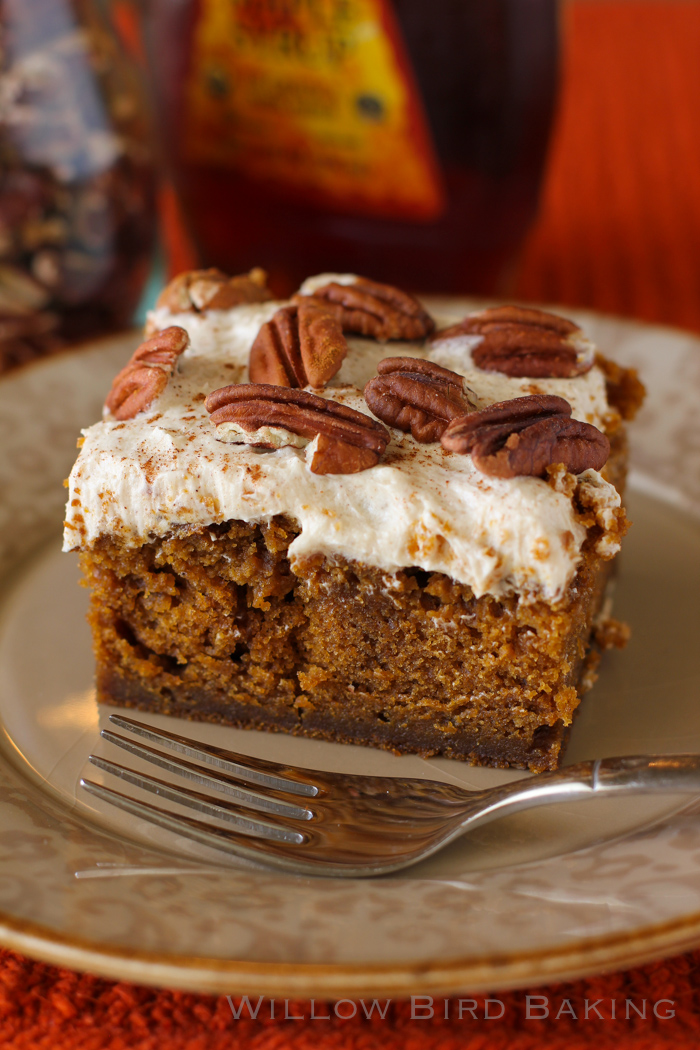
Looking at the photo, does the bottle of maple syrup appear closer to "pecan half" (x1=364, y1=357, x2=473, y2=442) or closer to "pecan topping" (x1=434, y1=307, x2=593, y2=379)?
"pecan topping" (x1=434, y1=307, x2=593, y2=379)

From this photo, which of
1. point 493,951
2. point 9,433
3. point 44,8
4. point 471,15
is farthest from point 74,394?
point 493,951

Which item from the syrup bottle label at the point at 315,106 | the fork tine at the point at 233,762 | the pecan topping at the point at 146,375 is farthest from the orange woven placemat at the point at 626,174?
the fork tine at the point at 233,762

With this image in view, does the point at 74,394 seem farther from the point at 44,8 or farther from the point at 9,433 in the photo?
the point at 44,8

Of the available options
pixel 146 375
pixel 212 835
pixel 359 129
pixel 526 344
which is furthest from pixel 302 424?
pixel 359 129

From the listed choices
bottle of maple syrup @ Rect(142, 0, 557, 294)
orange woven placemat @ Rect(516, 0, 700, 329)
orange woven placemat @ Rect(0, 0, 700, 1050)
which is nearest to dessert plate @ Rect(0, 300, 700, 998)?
orange woven placemat @ Rect(0, 0, 700, 1050)

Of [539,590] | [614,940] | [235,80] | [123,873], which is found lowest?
[123,873]

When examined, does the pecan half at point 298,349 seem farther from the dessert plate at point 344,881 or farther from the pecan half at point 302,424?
the dessert plate at point 344,881
